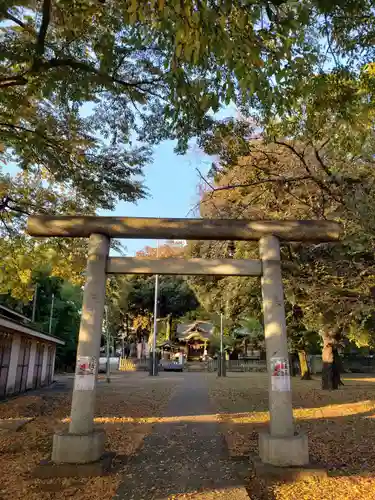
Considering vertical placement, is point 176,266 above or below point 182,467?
above

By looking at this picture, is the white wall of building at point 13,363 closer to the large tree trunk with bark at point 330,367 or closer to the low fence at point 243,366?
the large tree trunk with bark at point 330,367

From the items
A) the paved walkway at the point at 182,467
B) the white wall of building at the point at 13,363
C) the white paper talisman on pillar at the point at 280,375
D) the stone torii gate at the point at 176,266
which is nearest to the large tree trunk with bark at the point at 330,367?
the paved walkway at the point at 182,467

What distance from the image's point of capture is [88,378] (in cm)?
654

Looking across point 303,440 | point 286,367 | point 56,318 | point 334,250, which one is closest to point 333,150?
point 334,250

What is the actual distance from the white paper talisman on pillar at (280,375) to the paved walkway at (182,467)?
1346 millimetres

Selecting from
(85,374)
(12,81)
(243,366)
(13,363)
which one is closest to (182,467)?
(85,374)

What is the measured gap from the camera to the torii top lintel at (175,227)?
7180 mm

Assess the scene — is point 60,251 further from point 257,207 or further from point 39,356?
point 39,356

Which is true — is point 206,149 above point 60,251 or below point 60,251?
above

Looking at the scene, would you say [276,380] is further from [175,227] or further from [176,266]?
[175,227]

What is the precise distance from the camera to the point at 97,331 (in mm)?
6773

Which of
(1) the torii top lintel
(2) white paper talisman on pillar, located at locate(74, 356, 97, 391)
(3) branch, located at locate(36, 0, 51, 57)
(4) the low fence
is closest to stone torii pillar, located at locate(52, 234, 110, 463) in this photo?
(2) white paper talisman on pillar, located at locate(74, 356, 97, 391)

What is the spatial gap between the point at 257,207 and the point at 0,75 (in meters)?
7.52

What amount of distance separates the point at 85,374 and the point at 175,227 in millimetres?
2751
